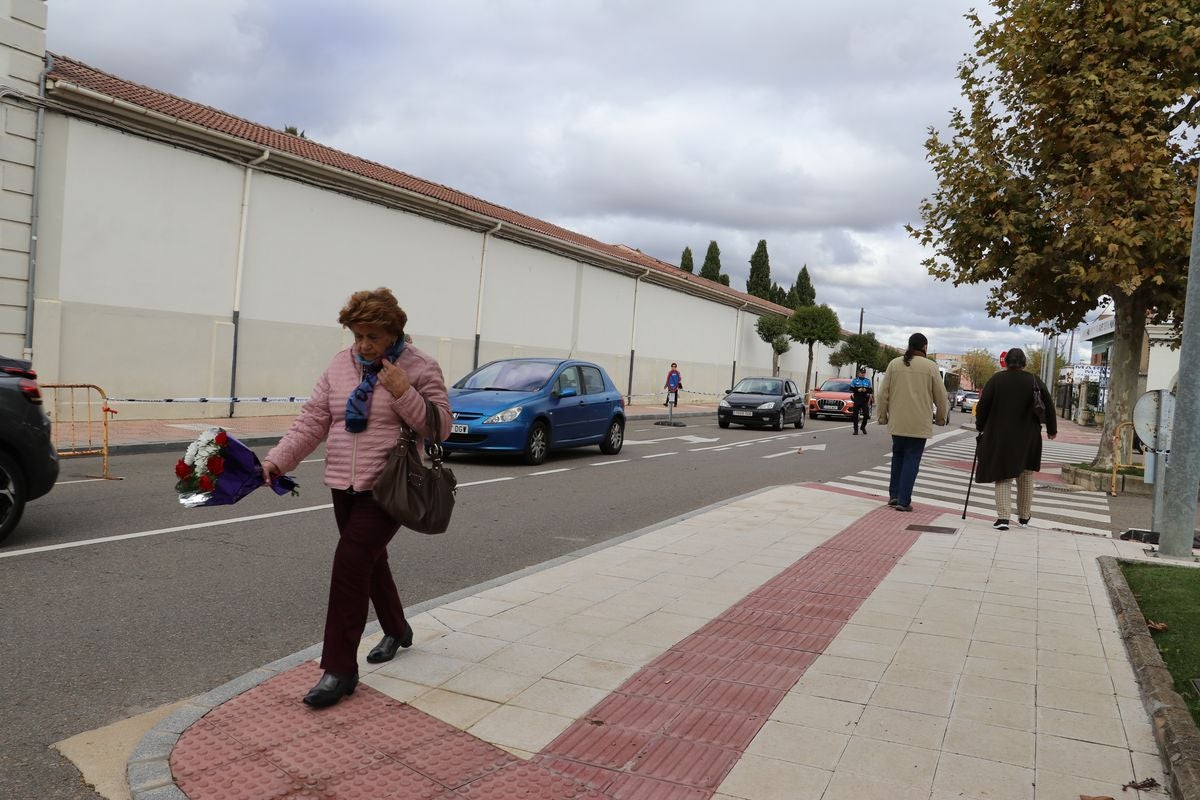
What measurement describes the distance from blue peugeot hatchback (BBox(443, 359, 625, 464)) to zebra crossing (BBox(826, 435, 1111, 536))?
4008mm

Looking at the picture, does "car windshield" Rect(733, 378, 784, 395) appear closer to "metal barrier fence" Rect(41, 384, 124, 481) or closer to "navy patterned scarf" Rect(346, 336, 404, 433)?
"metal barrier fence" Rect(41, 384, 124, 481)

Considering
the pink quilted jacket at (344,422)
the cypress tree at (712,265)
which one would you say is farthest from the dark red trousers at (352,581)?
the cypress tree at (712,265)

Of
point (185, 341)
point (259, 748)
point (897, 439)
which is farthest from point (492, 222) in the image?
point (259, 748)

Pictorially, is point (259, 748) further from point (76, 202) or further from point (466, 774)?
point (76, 202)

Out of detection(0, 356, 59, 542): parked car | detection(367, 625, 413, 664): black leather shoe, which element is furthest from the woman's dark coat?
detection(0, 356, 59, 542): parked car

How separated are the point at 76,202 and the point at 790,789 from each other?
1657 centimetres

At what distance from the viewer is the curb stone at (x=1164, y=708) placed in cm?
324

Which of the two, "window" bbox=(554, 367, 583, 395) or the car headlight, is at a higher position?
"window" bbox=(554, 367, 583, 395)

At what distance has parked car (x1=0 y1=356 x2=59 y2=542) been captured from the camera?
6617 millimetres

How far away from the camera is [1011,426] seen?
912 cm

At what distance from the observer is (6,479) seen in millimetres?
6641

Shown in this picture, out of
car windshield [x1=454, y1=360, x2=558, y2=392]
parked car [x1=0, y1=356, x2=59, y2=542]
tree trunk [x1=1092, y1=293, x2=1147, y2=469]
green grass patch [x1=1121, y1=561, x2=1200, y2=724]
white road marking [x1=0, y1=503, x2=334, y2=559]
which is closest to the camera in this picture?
green grass patch [x1=1121, y1=561, x2=1200, y2=724]

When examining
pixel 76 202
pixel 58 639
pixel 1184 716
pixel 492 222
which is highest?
pixel 492 222

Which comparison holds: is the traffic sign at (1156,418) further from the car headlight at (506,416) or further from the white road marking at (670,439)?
the white road marking at (670,439)
